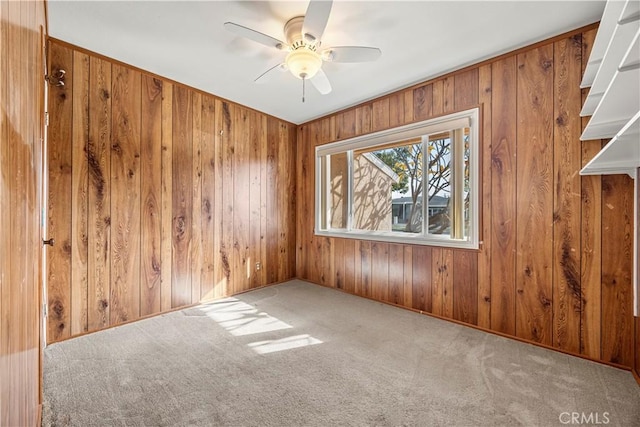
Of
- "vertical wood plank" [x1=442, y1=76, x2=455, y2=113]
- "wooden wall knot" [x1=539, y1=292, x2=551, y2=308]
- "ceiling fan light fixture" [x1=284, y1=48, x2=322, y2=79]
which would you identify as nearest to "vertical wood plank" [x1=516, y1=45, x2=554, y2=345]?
"wooden wall knot" [x1=539, y1=292, x2=551, y2=308]

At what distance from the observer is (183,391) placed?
1720 millimetres

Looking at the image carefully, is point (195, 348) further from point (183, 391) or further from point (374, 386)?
point (374, 386)

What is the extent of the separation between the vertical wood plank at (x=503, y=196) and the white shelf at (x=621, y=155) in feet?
1.82

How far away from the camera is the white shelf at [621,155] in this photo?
3.61 ft

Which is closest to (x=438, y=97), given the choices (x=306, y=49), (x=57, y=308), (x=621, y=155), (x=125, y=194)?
A: (x=306, y=49)

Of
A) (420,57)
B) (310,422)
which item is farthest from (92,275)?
(420,57)

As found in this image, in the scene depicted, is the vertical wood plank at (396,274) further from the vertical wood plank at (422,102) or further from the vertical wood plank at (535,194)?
the vertical wood plank at (422,102)

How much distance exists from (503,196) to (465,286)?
0.90m

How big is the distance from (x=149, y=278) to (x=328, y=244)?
2.19 metres

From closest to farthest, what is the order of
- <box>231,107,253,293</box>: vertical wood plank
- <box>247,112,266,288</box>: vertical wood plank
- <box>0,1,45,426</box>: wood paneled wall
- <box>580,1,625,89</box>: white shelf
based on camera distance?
1. <box>0,1,45,426</box>: wood paneled wall
2. <box>580,1,625,89</box>: white shelf
3. <box>231,107,253,293</box>: vertical wood plank
4. <box>247,112,266,288</box>: vertical wood plank

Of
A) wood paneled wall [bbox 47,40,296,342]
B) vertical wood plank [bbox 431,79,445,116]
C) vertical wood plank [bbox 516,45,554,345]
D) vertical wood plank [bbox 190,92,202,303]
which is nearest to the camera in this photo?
vertical wood plank [bbox 516,45,554,345]

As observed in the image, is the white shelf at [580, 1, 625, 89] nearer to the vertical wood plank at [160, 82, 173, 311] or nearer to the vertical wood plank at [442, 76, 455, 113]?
the vertical wood plank at [442, 76, 455, 113]

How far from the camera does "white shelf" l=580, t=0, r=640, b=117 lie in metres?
0.98

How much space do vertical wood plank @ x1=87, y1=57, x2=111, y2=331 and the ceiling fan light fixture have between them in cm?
179
